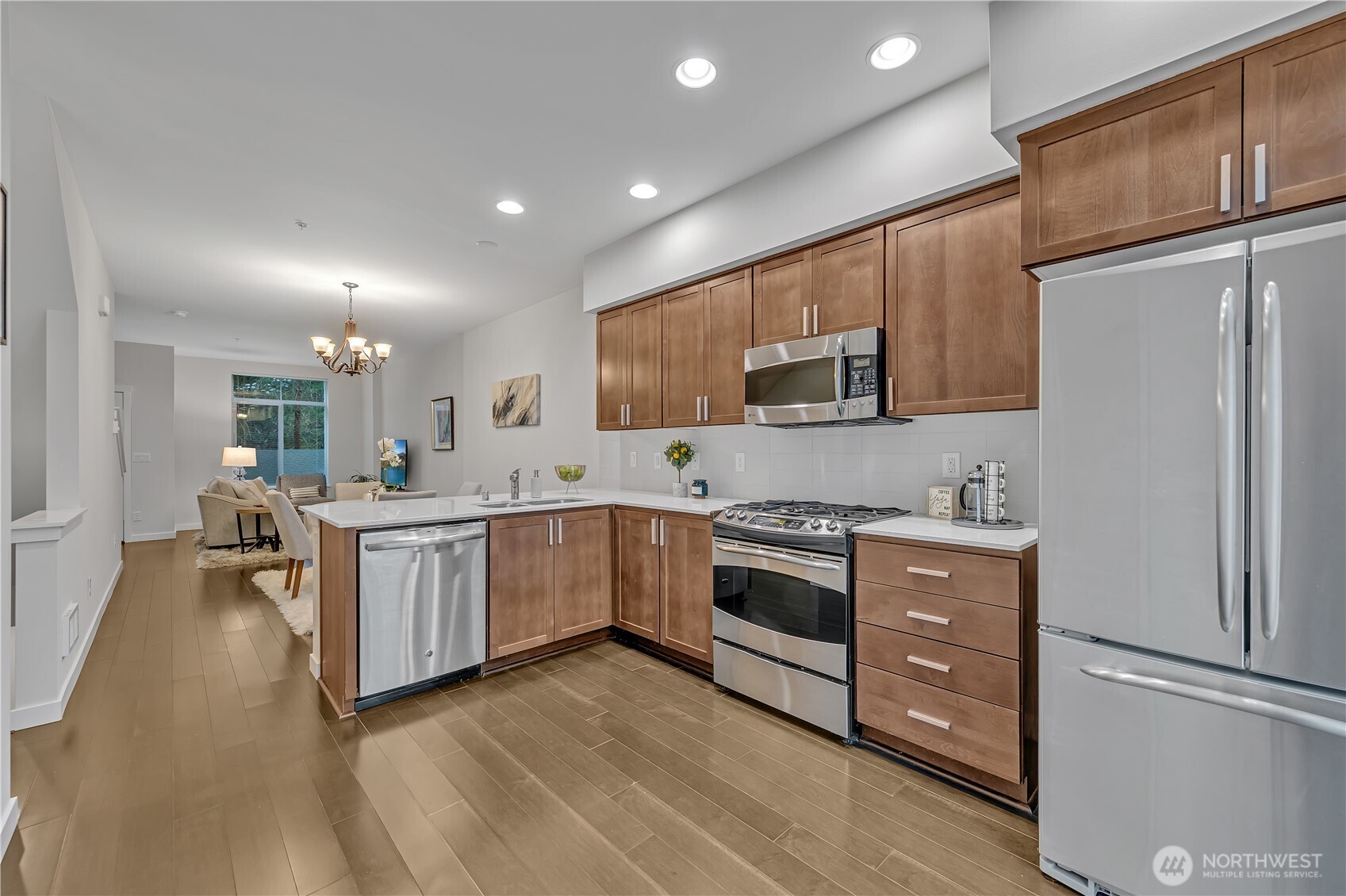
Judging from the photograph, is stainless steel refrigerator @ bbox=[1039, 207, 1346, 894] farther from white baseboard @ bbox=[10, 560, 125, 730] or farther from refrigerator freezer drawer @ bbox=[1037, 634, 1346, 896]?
white baseboard @ bbox=[10, 560, 125, 730]

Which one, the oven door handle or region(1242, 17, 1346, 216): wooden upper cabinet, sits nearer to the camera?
region(1242, 17, 1346, 216): wooden upper cabinet

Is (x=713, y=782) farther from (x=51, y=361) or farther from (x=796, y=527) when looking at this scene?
(x=51, y=361)

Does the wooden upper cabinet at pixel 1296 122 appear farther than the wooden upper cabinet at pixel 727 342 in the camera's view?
No

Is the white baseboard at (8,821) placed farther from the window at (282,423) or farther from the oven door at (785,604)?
the window at (282,423)

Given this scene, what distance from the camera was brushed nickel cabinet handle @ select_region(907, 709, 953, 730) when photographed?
6.81 ft

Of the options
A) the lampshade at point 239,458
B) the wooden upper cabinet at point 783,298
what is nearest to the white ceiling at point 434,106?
the wooden upper cabinet at point 783,298

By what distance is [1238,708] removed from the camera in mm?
1357

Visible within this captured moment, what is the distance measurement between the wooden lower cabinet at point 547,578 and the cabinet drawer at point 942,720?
1716 millimetres

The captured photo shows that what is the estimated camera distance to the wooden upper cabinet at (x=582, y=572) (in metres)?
3.38

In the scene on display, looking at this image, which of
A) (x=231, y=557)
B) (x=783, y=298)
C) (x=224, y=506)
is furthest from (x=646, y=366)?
(x=224, y=506)

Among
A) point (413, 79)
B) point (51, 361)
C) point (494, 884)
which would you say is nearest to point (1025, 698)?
point (494, 884)

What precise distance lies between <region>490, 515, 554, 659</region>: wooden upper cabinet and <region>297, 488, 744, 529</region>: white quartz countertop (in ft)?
0.32

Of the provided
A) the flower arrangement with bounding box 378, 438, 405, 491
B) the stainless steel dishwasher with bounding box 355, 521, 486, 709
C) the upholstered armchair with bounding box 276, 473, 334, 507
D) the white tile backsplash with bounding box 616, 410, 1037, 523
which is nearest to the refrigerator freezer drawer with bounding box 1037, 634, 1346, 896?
the white tile backsplash with bounding box 616, 410, 1037, 523

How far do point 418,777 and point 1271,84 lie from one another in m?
3.32
